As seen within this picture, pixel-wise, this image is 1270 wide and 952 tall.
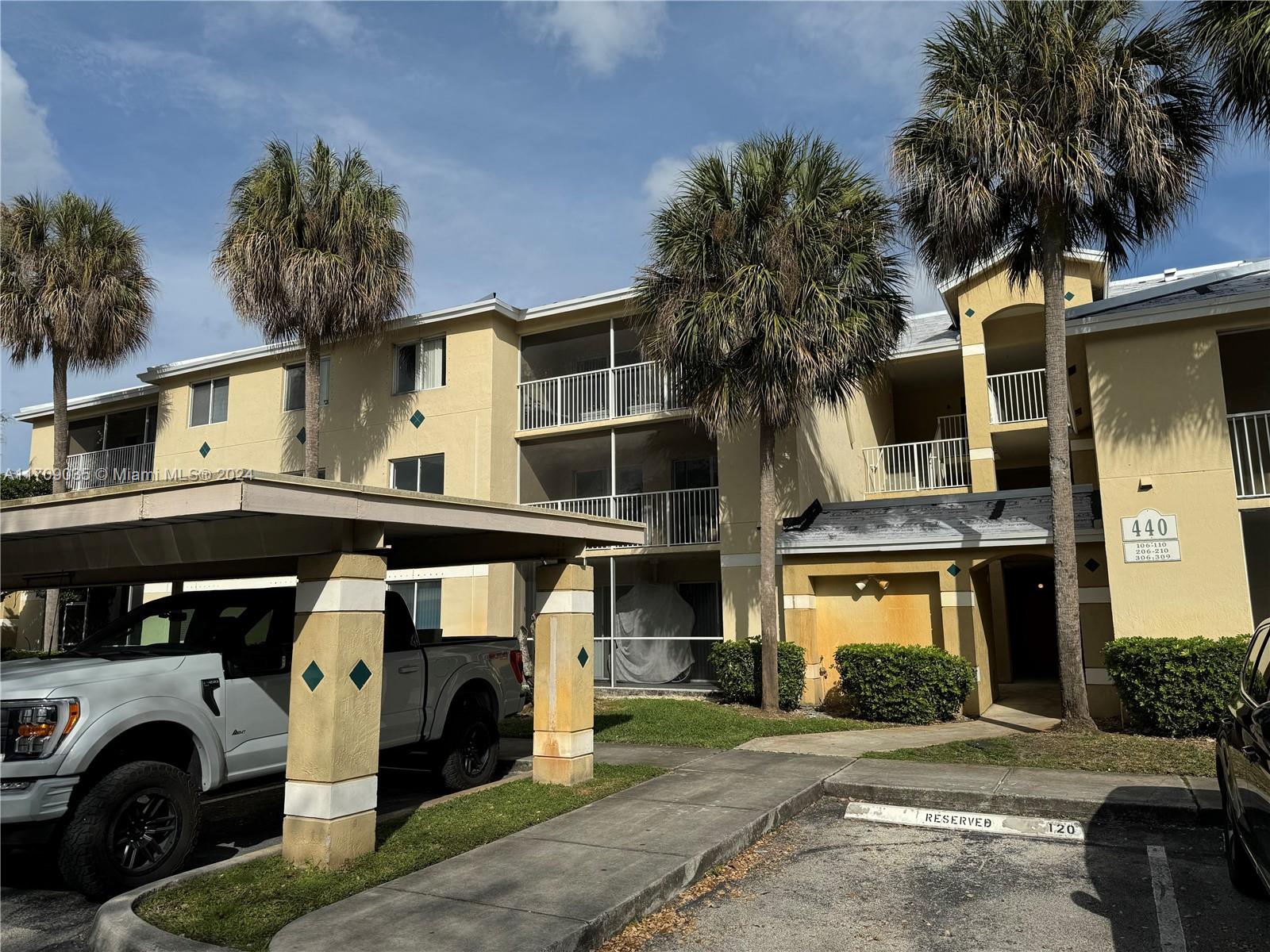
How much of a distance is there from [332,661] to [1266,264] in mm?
16378

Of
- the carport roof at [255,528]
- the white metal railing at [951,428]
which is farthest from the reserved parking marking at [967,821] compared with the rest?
the white metal railing at [951,428]

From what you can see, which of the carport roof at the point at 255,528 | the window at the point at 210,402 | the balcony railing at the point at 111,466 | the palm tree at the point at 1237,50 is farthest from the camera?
the balcony railing at the point at 111,466

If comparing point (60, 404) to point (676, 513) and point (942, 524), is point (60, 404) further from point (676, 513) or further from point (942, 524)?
point (942, 524)

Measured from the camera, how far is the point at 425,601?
1952 cm

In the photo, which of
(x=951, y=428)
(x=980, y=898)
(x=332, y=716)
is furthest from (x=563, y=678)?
(x=951, y=428)

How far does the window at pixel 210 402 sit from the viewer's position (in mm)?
22636

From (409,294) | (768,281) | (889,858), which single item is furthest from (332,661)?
(409,294)

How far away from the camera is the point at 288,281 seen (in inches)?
658

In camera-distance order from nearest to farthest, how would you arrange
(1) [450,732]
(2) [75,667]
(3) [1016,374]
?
(2) [75,667] → (1) [450,732] → (3) [1016,374]

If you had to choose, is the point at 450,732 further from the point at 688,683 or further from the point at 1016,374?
the point at 1016,374

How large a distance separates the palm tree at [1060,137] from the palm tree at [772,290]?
166cm

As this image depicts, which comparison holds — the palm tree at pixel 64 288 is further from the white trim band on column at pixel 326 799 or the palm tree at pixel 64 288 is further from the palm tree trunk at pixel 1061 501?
the palm tree trunk at pixel 1061 501

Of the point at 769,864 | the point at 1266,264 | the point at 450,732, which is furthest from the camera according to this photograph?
the point at 1266,264

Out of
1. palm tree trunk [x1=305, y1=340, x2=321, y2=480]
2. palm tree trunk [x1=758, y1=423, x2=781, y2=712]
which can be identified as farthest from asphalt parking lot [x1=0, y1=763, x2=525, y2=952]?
palm tree trunk [x1=305, y1=340, x2=321, y2=480]
